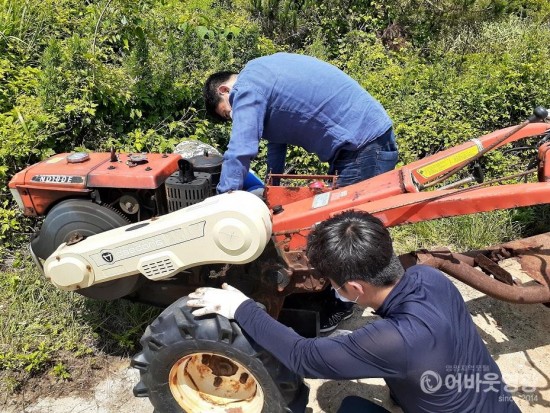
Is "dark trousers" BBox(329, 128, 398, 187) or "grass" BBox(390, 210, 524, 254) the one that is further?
"grass" BBox(390, 210, 524, 254)

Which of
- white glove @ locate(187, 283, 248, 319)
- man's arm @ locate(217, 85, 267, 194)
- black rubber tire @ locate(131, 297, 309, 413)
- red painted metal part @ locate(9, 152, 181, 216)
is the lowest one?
black rubber tire @ locate(131, 297, 309, 413)

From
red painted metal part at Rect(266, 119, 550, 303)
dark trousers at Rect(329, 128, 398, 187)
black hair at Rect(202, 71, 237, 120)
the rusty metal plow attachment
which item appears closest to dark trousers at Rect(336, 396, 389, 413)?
red painted metal part at Rect(266, 119, 550, 303)

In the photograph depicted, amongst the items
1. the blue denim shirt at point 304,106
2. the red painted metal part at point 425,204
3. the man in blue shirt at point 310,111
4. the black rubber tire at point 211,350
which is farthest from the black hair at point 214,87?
the black rubber tire at point 211,350

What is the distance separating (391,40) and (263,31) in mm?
2112

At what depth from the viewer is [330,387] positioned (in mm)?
2812

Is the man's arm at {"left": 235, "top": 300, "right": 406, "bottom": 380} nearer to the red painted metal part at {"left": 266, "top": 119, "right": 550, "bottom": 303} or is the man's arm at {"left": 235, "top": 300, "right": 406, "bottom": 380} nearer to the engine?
the red painted metal part at {"left": 266, "top": 119, "right": 550, "bottom": 303}

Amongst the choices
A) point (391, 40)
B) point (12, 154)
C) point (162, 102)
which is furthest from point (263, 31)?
point (12, 154)

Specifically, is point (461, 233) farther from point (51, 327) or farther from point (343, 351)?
point (51, 327)

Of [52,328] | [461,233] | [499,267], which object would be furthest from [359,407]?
[461,233]

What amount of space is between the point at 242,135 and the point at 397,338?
1.41m

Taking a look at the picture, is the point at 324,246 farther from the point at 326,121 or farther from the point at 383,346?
the point at 326,121

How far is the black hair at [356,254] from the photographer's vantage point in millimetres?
1653

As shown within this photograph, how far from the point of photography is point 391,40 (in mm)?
8141

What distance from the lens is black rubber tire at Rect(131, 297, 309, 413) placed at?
2.13 meters
